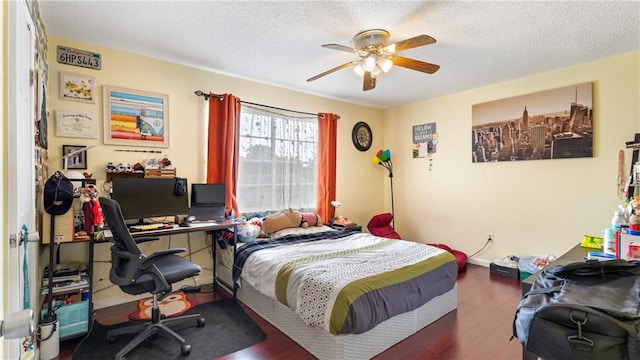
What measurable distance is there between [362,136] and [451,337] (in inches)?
132

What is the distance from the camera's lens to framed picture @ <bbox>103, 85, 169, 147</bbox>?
9.59 feet

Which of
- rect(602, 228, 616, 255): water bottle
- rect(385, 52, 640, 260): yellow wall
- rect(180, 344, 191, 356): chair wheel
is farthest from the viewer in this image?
rect(385, 52, 640, 260): yellow wall

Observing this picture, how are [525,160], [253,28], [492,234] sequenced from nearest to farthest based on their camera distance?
[253,28], [525,160], [492,234]

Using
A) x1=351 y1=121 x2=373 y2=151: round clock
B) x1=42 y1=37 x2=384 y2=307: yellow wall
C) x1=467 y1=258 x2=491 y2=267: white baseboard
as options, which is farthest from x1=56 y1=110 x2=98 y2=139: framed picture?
x1=467 y1=258 x2=491 y2=267: white baseboard

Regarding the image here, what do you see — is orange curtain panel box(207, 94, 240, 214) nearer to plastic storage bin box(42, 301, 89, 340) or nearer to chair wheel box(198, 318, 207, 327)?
chair wheel box(198, 318, 207, 327)

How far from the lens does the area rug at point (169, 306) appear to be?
276cm

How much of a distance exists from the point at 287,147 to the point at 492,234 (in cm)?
294

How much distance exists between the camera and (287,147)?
4.21 metres

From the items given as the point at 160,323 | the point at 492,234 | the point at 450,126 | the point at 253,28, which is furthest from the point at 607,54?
the point at 160,323

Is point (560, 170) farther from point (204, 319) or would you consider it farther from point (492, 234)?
point (204, 319)

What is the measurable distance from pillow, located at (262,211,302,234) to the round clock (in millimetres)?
1799

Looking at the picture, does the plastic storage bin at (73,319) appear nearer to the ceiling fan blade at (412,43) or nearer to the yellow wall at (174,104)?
the yellow wall at (174,104)

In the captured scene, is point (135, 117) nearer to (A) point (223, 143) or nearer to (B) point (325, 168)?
(A) point (223, 143)

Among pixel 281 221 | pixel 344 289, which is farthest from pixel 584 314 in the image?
pixel 281 221
